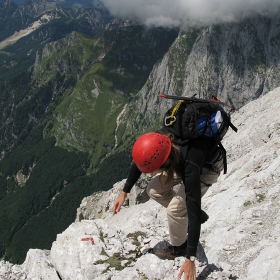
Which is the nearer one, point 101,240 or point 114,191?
point 101,240

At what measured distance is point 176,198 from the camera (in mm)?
10586

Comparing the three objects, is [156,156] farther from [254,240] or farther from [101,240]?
[254,240]

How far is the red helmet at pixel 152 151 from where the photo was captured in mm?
9117

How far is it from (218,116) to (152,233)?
7.44 meters

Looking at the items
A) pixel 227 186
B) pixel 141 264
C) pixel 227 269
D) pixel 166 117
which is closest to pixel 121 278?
pixel 141 264

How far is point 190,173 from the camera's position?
28.9ft

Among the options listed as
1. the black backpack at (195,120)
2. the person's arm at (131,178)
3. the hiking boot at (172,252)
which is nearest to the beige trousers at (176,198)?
the hiking boot at (172,252)

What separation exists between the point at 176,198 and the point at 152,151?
2443mm

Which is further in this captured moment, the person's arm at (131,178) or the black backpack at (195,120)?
the person's arm at (131,178)

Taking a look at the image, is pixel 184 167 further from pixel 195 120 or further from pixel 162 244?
pixel 162 244

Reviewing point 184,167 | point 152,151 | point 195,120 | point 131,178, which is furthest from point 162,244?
point 195,120

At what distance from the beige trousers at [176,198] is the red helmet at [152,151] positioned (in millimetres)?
1132

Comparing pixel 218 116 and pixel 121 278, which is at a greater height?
pixel 218 116

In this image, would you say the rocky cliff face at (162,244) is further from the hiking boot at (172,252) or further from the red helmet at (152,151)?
the red helmet at (152,151)
